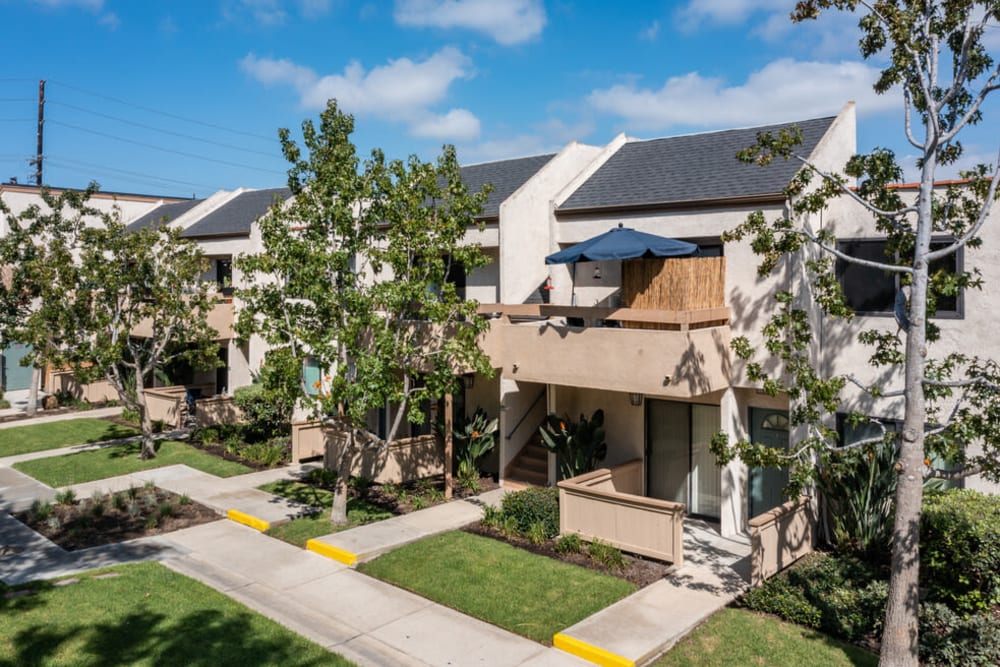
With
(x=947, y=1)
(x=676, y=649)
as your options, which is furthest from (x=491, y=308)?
(x=947, y=1)

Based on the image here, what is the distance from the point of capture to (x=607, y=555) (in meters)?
12.5

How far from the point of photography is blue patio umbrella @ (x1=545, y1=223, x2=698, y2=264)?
1356 cm

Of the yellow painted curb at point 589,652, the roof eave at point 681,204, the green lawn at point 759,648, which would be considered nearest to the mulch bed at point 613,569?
the green lawn at point 759,648

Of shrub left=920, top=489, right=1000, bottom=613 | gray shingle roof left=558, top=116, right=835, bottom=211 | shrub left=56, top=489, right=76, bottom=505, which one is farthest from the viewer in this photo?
shrub left=56, top=489, right=76, bottom=505

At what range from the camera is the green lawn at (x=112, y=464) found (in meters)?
19.2

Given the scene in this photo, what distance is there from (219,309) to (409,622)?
1915 centimetres

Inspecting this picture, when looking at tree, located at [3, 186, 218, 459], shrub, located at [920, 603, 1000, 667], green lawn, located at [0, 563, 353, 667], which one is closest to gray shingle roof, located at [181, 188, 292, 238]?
tree, located at [3, 186, 218, 459]

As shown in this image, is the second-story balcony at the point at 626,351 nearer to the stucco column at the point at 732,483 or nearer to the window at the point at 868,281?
the stucco column at the point at 732,483

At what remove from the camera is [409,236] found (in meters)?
14.4

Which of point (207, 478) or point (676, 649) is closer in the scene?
point (676, 649)

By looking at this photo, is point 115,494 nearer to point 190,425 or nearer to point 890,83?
point 190,425

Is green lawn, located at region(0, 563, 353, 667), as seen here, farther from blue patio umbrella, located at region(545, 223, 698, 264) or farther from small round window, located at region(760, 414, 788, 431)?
small round window, located at region(760, 414, 788, 431)

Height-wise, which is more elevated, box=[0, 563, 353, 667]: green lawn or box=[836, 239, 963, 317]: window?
box=[836, 239, 963, 317]: window

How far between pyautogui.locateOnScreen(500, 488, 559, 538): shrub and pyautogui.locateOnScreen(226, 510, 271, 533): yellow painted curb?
480 centimetres
